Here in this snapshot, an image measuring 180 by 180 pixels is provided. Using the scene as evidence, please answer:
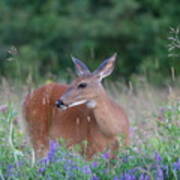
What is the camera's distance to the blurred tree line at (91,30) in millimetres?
19630

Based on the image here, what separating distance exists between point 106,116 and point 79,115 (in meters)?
0.34

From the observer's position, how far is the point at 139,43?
2053cm

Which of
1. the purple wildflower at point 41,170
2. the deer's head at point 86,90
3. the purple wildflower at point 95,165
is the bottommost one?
the deer's head at point 86,90

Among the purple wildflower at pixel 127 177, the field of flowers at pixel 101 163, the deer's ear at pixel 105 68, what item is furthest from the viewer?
the deer's ear at pixel 105 68

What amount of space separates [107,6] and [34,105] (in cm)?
1419

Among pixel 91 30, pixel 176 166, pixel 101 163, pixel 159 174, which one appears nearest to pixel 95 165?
pixel 101 163

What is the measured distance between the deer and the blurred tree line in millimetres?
11217

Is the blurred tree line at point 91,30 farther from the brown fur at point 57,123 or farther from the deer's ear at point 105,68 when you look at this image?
the deer's ear at point 105,68

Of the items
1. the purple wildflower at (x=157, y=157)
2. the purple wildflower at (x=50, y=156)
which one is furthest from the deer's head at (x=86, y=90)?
the purple wildflower at (x=157, y=157)

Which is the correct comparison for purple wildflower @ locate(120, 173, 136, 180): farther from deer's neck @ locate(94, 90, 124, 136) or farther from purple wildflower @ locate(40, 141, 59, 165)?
deer's neck @ locate(94, 90, 124, 136)

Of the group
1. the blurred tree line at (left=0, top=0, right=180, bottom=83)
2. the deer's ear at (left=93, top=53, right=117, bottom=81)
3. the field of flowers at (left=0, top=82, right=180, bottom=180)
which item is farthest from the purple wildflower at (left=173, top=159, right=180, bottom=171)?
the blurred tree line at (left=0, top=0, right=180, bottom=83)

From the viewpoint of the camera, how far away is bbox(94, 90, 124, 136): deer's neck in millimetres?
7246

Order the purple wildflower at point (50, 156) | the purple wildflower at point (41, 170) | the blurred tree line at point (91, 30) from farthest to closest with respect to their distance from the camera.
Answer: the blurred tree line at point (91, 30)
the purple wildflower at point (50, 156)
the purple wildflower at point (41, 170)

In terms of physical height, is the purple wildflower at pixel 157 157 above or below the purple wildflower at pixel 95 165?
above
